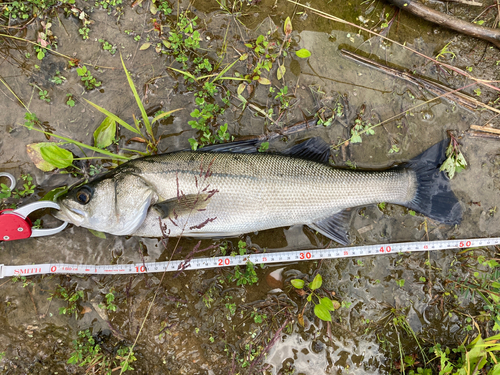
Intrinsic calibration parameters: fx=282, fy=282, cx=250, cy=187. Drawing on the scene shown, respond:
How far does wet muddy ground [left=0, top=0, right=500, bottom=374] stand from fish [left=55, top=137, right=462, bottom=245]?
0.29m

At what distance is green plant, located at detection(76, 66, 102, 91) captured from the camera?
10.5 feet

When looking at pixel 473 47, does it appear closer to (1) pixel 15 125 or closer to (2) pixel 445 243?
(2) pixel 445 243

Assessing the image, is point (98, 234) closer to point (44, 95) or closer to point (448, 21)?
point (44, 95)

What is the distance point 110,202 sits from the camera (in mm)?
2822

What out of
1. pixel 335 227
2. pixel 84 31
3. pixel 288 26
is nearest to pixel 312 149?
pixel 335 227

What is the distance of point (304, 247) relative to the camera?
3.43 metres

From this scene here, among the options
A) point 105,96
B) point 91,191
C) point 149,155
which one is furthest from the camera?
point 105,96

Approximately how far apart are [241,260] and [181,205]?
0.99 metres

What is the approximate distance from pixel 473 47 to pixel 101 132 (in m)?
4.62

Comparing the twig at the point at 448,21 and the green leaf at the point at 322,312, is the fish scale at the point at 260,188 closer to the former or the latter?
the green leaf at the point at 322,312

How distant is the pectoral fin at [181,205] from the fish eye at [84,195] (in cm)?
62

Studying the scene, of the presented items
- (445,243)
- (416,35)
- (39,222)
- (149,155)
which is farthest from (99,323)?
(416,35)

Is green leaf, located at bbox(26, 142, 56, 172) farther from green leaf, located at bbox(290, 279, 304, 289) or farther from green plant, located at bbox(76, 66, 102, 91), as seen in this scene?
green leaf, located at bbox(290, 279, 304, 289)

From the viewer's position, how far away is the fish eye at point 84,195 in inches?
110
